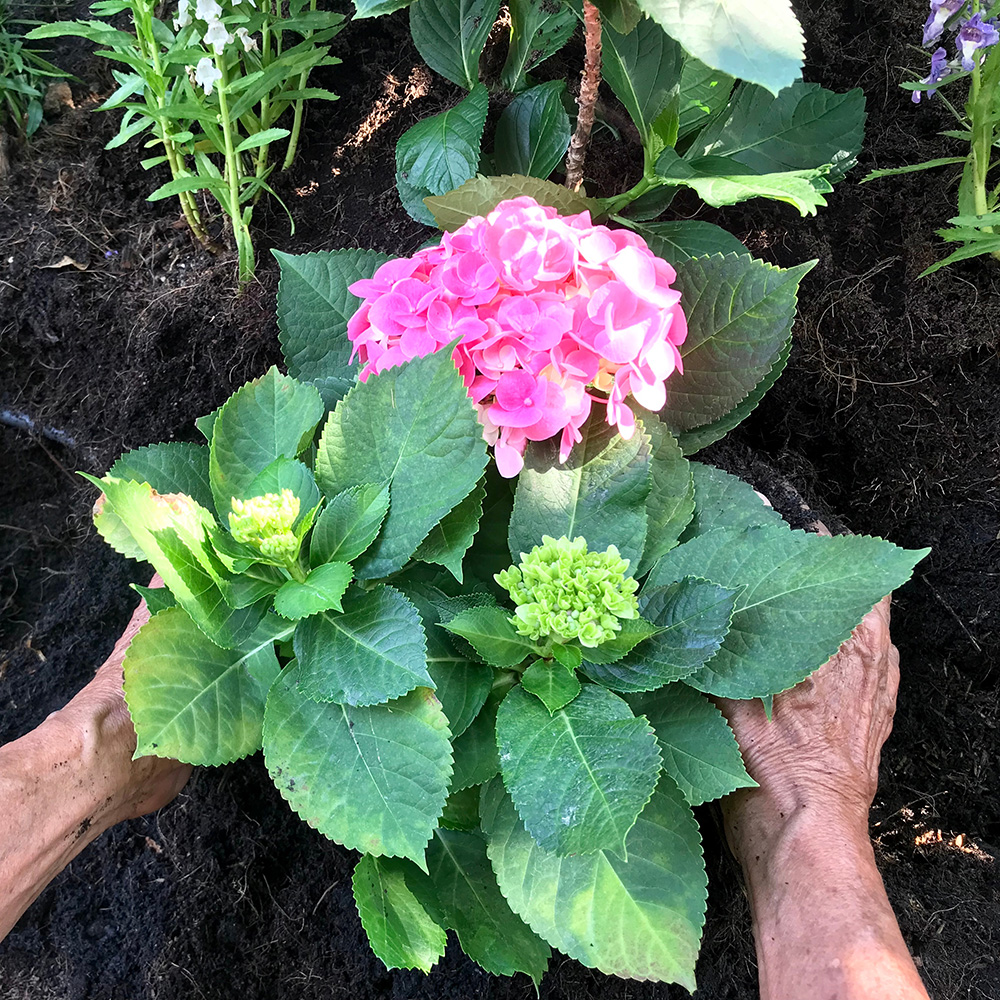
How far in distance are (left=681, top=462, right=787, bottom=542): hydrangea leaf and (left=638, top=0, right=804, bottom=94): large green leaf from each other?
0.44m

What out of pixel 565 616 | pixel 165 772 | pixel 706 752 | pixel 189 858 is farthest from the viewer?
pixel 189 858

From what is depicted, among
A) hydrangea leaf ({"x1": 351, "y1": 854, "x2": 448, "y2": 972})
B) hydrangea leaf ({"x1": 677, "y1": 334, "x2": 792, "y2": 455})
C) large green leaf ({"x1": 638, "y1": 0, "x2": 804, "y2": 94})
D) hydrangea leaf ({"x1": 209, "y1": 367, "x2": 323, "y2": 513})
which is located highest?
large green leaf ({"x1": 638, "y1": 0, "x2": 804, "y2": 94})

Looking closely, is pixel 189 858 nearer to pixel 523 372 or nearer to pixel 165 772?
pixel 165 772

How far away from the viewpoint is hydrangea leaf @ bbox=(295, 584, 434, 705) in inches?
29.3

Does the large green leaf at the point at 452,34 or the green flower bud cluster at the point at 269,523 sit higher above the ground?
the large green leaf at the point at 452,34

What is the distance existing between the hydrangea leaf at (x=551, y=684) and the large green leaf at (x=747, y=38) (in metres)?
0.56

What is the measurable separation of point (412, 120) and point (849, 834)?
57.1 inches

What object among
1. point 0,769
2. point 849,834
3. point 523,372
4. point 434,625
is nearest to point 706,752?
point 849,834

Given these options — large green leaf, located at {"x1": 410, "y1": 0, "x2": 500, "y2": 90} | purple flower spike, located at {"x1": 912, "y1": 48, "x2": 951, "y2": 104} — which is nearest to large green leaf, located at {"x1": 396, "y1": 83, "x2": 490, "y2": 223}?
large green leaf, located at {"x1": 410, "y1": 0, "x2": 500, "y2": 90}

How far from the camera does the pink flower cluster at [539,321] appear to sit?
77cm

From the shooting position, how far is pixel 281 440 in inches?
35.0

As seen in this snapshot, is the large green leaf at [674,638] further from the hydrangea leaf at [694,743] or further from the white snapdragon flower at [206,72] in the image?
the white snapdragon flower at [206,72]

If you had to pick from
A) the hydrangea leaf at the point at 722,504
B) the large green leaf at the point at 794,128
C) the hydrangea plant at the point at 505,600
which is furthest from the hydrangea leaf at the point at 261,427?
the large green leaf at the point at 794,128

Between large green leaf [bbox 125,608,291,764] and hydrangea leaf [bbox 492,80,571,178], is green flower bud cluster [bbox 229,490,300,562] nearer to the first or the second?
large green leaf [bbox 125,608,291,764]
